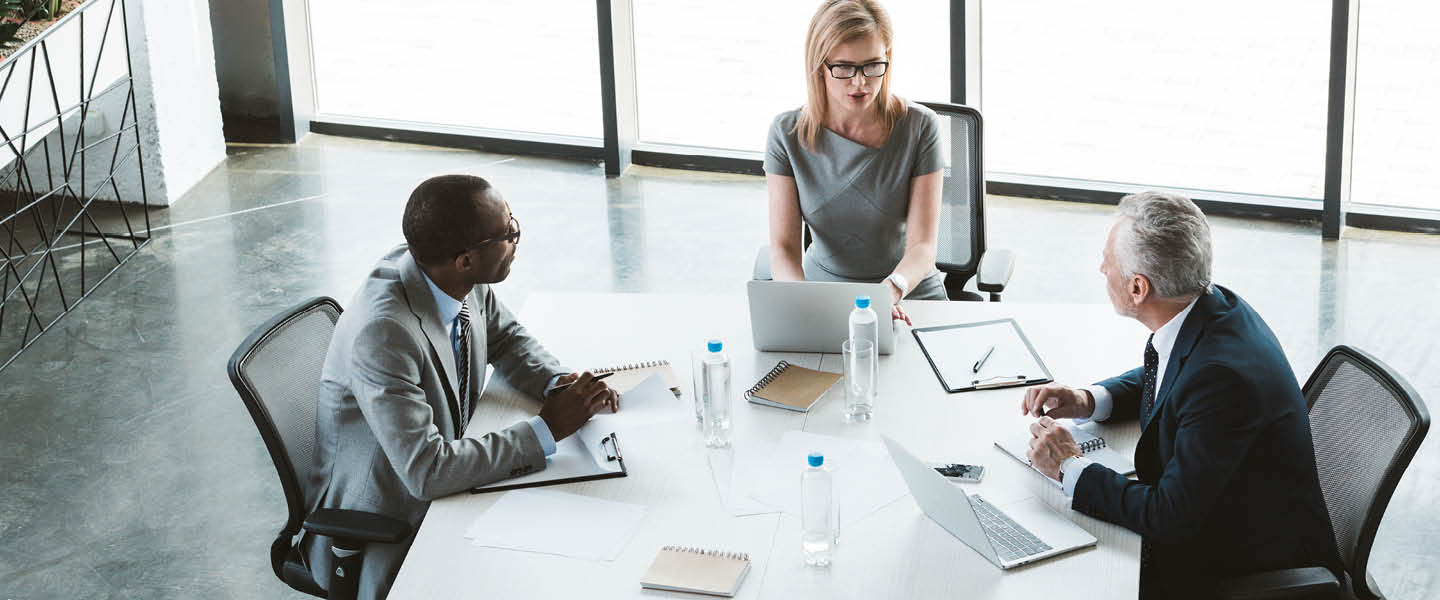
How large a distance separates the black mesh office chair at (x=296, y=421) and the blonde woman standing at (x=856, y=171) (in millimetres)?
1421

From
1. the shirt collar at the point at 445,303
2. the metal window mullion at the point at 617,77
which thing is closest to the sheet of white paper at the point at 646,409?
the shirt collar at the point at 445,303

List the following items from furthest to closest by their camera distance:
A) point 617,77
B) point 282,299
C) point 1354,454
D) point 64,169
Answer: point 617,77 < point 64,169 < point 282,299 < point 1354,454

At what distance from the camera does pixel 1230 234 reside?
622cm

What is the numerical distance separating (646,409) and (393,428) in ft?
1.92

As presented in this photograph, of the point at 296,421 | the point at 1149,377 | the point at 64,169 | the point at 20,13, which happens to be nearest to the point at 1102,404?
Answer: the point at 1149,377

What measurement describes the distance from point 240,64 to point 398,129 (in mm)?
1025

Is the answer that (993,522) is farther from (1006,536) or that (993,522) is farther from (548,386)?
(548,386)

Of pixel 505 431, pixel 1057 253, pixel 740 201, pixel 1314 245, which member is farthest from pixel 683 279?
pixel 505 431

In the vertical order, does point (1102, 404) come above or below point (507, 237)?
below

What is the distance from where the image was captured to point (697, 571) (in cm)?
238

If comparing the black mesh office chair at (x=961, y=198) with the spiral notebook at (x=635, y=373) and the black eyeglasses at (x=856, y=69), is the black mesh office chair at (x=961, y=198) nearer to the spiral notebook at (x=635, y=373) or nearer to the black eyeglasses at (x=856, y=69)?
the black eyeglasses at (x=856, y=69)

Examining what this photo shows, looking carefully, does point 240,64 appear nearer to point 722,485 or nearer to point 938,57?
point 938,57

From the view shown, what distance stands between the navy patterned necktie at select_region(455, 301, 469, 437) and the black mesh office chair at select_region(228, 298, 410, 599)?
289 millimetres

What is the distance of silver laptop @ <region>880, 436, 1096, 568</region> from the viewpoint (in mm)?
2371
